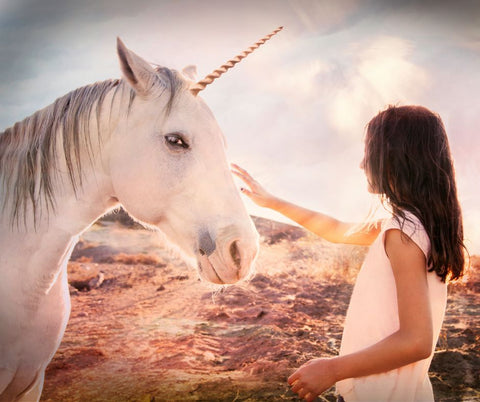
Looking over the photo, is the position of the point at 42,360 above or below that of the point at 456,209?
below

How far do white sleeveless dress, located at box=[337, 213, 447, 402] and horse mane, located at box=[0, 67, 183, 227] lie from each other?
2.74 ft

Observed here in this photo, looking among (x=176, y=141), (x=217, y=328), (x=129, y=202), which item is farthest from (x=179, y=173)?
(x=217, y=328)

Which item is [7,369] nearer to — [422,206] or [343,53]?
[422,206]

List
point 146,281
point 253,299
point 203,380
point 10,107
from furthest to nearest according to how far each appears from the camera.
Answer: point 146,281, point 253,299, point 203,380, point 10,107

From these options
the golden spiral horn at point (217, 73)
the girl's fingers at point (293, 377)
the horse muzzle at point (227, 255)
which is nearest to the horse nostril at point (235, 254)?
the horse muzzle at point (227, 255)

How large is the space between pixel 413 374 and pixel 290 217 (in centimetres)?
71

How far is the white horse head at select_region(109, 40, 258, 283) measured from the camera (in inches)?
42.7

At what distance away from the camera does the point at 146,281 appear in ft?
14.3

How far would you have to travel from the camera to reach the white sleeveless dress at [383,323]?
91 cm

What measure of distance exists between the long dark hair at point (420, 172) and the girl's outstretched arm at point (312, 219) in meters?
0.38

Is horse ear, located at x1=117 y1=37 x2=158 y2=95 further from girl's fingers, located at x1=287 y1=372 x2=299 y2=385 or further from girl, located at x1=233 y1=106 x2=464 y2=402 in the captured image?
girl's fingers, located at x1=287 y1=372 x2=299 y2=385

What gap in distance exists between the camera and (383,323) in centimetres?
93

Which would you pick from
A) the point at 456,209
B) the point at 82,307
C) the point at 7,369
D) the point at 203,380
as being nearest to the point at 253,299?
the point at 203,380

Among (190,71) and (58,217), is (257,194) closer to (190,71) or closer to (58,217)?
(190,71)
